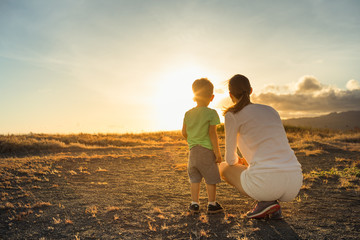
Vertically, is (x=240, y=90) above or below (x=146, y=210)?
above

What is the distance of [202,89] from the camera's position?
12.4ft

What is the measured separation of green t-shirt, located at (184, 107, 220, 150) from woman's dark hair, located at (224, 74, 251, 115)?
1.20 feet

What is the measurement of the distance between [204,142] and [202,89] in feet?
2.48

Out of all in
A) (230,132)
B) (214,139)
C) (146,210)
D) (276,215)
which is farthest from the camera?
(146,210)

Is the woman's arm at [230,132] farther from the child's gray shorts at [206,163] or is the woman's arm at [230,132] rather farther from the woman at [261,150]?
the child's gray shorts at [206,163]

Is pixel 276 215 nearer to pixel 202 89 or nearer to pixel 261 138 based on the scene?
pixel 261 138

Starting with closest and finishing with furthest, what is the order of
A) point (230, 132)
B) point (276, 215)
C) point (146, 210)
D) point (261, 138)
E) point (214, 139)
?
point (261, 138) < point (230, 132) < point (276, 215) < point (214, 139) < point (146, 210)

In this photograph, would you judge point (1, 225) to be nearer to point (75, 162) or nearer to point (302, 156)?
point (75, 162)

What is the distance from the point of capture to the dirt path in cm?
328

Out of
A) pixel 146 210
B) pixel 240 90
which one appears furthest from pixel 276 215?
pixel 146 210

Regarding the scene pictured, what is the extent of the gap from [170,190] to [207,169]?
6.60 ft

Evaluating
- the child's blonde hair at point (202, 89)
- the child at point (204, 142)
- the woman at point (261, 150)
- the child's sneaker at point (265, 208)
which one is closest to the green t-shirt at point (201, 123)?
the child at point (204, 142)

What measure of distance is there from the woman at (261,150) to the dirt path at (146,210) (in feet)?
1.47

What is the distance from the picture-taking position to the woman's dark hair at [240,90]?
3.31 metres
